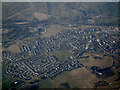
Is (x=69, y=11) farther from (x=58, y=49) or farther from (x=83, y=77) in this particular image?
(x=83, y=77)

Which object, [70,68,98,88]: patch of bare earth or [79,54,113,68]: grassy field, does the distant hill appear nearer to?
[79,54,113,68]: grassy field

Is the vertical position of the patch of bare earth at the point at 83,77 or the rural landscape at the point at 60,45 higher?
the rural landscape at the point at 60,45

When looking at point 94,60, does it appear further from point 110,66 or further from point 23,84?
point 23,84

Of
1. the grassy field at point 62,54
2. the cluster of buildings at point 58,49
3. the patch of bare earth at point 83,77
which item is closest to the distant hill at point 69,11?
the cluster of buildings at point 58,49

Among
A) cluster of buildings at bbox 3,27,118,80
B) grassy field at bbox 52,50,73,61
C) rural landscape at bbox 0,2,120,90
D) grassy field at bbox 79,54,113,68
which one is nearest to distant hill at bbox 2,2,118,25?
rural landscape at bbox 0,2,120,90

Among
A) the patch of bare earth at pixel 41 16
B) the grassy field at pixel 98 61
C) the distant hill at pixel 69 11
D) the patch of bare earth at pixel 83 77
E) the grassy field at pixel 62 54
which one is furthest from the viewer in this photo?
the patch of bare earth at pixel 41 16

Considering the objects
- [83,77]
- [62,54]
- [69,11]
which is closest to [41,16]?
[69,11]

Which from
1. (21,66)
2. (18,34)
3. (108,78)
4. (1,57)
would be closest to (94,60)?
(108,78)

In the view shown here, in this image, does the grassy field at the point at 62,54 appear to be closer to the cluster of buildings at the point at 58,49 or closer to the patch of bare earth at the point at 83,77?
the cluster of buildings at the point at 58,49
